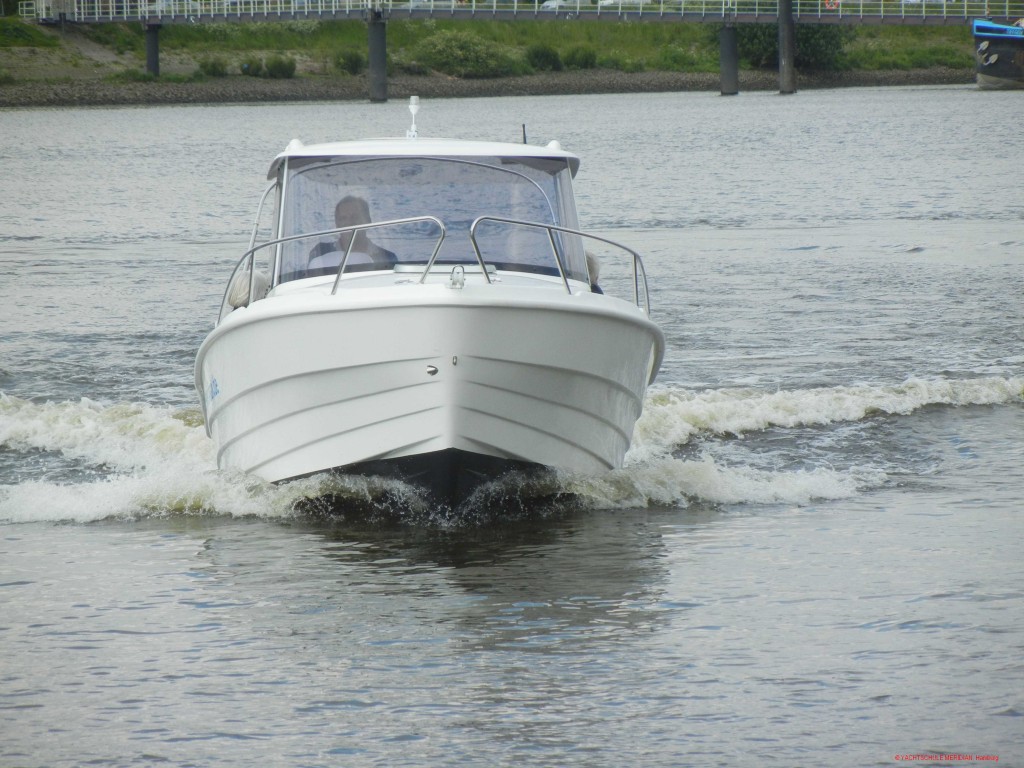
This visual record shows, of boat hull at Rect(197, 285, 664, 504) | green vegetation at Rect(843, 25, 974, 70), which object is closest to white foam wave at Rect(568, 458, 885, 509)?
boat hull at Rect(197, 285, 664, 504)

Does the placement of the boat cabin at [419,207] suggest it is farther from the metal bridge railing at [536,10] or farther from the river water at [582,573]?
the metal bridge railing at [536,10]

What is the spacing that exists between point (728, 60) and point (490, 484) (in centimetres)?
10162

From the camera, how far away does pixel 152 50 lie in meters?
105

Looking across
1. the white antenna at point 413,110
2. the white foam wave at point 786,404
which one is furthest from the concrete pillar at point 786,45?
the white antenna at point 413,110

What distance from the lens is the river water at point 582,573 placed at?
5977 millimetres

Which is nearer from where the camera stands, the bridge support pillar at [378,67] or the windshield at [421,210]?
the windshield at [421,210]

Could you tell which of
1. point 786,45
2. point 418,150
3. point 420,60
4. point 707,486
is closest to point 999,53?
point 786,45

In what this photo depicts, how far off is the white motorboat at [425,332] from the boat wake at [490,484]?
0.90 feet

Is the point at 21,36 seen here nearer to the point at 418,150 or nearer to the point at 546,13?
the point at 546,13

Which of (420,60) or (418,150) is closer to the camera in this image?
(418,150)

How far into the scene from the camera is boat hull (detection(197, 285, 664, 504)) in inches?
327

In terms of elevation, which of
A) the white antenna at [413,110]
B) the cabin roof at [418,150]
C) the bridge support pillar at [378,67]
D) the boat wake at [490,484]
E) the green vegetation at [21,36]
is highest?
the green vegetation at [21,36]

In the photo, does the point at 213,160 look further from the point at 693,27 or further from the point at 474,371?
the point at 693,27

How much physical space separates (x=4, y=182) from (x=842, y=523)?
38.8 m
